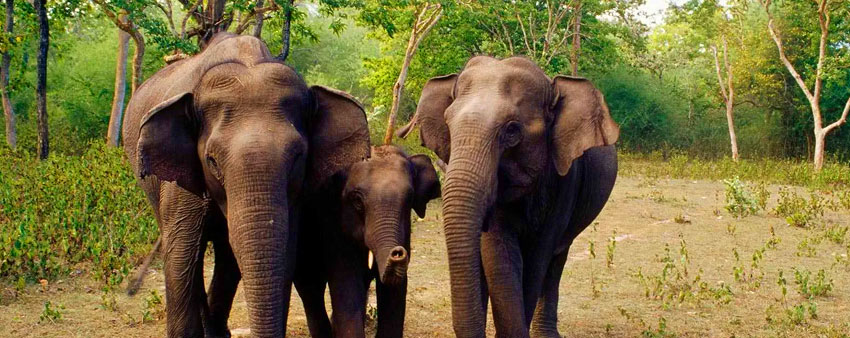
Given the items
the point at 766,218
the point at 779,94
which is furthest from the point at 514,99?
the point at 779,94

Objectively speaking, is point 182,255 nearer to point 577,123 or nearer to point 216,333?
point 216,333

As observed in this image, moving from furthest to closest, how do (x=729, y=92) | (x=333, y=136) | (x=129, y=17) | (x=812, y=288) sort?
(x=729, y=92), (x=129, y=17), (x=812, y=288), (x=333, y=136)

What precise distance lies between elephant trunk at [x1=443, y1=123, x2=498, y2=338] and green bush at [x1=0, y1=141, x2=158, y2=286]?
4530 mm

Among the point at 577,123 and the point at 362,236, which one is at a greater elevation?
the point at 577,123

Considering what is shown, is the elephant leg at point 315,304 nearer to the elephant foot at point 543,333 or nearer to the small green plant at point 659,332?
the elephant foot at point 543,333

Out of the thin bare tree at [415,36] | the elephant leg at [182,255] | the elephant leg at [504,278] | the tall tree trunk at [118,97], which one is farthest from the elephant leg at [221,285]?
the thin bare tree at [415,36]

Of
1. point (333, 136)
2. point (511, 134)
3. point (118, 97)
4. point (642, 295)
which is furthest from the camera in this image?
point (118, 97)

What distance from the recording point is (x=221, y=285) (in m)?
6.64

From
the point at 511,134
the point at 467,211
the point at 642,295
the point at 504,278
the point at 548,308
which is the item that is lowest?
the point at 642,295

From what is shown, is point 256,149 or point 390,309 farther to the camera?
point 390,309

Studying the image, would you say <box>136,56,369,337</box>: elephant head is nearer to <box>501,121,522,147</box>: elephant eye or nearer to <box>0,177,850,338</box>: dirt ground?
<box>501,121,522,147</box>: elephant eye

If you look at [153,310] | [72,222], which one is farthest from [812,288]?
[72,222]

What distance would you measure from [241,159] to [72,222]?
636cm

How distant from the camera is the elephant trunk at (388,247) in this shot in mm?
5520
